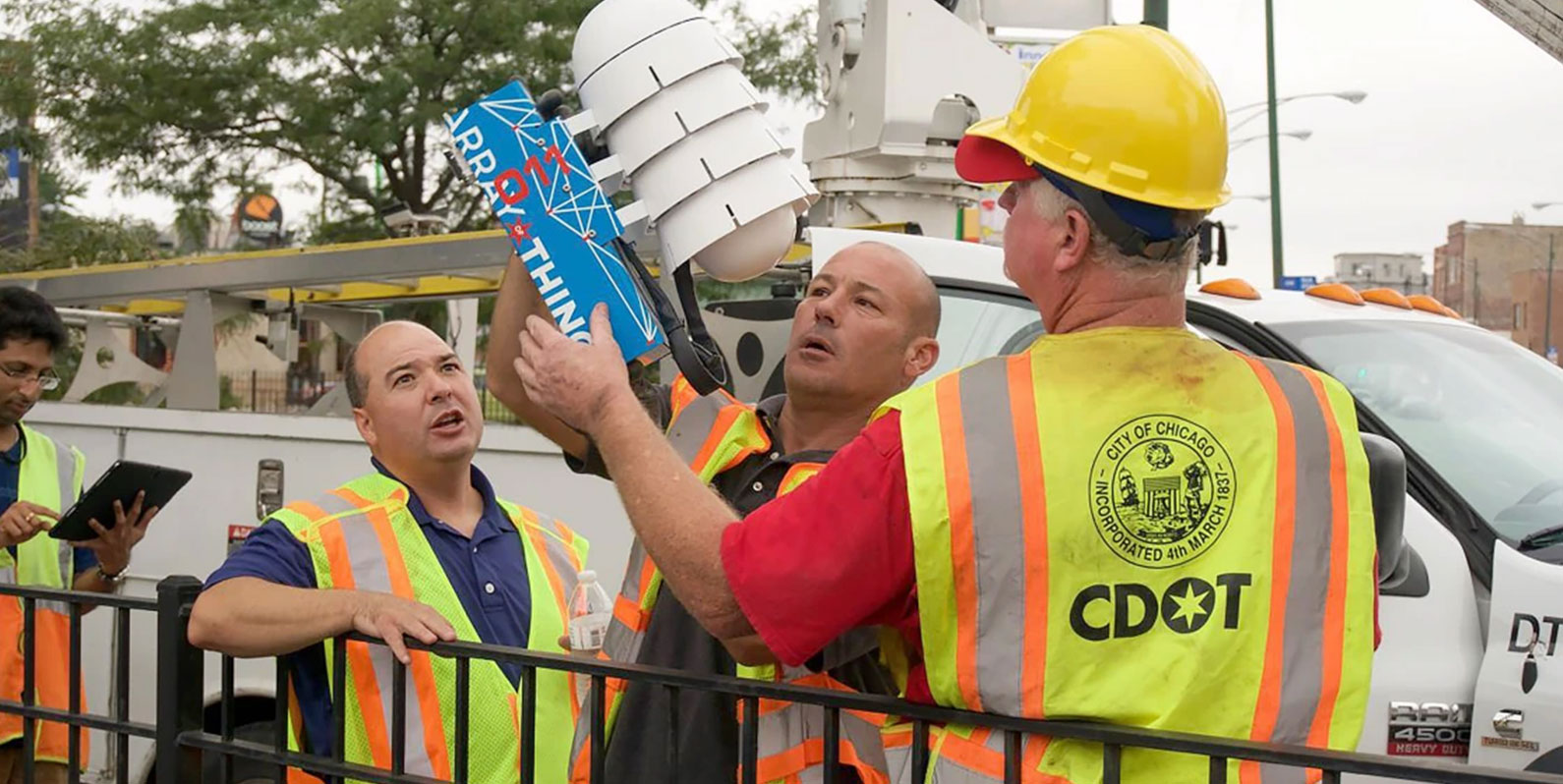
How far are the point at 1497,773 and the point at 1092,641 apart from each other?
443 millimetres

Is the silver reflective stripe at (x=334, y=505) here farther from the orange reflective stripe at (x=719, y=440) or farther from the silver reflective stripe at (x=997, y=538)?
the silver reflective stripe at (x=997, y=538)

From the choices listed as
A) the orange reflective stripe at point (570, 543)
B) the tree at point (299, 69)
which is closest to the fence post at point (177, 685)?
the orange reflective stripe at point (570, 543)

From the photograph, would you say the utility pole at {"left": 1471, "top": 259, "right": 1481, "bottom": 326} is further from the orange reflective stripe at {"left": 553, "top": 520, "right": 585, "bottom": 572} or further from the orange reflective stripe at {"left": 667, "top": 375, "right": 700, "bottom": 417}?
the orange reflective stripe at {"left": 667, "top": 375, "right": 700, "bottom": 417}

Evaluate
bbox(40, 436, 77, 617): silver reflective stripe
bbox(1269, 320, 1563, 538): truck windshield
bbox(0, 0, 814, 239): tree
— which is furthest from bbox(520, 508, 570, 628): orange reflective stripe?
bbox(0, 0, 814, 239): tree

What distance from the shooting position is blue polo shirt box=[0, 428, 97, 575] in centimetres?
445

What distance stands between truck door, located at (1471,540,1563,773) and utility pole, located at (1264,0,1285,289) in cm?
1649

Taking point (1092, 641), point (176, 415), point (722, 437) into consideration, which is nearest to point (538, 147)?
point (722, 437)

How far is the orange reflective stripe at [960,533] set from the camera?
6.00 feet

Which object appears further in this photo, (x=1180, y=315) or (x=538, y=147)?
(x=538, y=147)

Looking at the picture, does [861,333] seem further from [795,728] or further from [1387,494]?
[1387,494]

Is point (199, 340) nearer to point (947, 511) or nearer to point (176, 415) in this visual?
point (176, 415)

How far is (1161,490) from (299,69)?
18.9 meters

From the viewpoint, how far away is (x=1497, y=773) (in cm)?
166

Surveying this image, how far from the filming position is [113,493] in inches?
166
